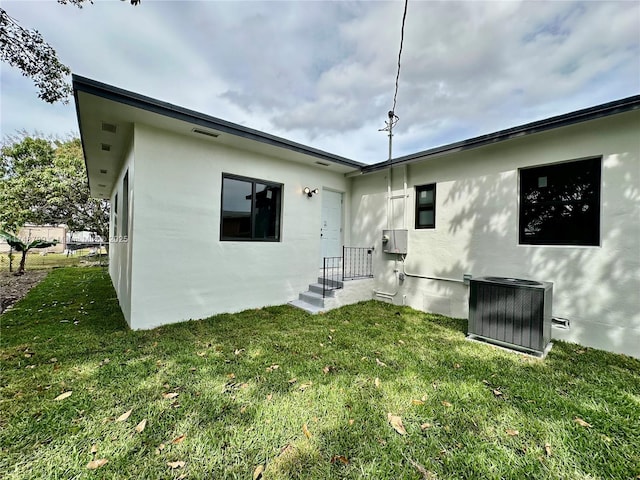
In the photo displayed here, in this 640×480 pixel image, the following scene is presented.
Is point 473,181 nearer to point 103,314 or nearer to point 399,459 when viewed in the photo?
point 399,459

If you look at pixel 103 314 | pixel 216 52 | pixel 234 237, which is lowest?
pixel 103 314

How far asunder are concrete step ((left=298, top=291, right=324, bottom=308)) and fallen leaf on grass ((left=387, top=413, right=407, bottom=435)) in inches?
142

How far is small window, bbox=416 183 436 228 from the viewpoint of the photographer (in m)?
6.06

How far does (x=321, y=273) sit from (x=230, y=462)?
5332 mm

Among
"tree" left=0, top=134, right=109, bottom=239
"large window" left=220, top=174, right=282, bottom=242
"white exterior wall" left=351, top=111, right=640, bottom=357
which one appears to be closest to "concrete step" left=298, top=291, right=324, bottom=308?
"large window" left=220, top=174, right=282, bottom=242

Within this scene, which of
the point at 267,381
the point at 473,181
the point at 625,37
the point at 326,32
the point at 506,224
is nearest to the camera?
the point at 267,381

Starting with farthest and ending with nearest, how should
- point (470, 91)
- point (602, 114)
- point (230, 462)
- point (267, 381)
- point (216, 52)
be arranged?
point (470, 91) → point (216, 52) → point (602, 114) → point (267, 381) → point (230, 462)

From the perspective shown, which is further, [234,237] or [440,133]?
[440,133]

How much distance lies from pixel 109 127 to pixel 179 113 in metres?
1.37

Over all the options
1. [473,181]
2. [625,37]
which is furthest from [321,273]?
[625,37]

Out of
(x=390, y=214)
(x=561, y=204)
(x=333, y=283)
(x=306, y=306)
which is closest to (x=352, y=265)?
(x=333, y=283)

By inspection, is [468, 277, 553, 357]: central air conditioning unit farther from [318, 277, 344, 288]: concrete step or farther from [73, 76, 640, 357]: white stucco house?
[318, 277, 344, 288]: concrete step

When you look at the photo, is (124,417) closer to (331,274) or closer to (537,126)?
(331,274)

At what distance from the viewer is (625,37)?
429 cm
